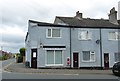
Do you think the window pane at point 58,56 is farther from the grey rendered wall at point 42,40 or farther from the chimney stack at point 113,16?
the chimney stack at point 113,16

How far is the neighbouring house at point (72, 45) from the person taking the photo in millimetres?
29812

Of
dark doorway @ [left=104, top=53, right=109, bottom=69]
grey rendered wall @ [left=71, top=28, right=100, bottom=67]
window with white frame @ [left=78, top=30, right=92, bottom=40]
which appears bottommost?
dark doorway @ [left=104, top=53, right=109, bottom=69]

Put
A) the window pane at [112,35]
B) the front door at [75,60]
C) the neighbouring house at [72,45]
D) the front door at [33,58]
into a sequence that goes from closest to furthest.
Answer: the neighbouring house at [72,45], the front door at [33,58], the front door at [75,60], the window pane at [112,35]

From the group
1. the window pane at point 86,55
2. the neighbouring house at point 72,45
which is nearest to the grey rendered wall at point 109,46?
the neighbouring house at point 72,45

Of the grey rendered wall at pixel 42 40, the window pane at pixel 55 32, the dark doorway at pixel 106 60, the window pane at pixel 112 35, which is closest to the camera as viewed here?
the grey rendered wall at pixel 42 40

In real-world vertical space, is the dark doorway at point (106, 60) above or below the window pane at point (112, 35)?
below

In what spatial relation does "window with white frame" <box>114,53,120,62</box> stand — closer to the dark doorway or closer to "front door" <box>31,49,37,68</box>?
the dark doorway

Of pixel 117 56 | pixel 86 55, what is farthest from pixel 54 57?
pixel 117 56

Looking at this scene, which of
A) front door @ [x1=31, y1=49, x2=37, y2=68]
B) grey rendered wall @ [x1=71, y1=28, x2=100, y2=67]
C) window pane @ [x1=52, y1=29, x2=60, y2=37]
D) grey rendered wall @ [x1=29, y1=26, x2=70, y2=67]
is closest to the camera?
grey rendered wall @ [x1=29, y1=26, x2=70, y2=67]

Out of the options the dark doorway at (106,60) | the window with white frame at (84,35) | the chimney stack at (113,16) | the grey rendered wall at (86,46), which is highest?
the chimney stack at (113,16)

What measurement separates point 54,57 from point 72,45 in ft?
9.29

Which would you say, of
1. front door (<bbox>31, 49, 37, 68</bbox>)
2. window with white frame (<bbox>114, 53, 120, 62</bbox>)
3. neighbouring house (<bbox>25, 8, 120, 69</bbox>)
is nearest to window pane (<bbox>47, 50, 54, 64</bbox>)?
neighbouring house (<bbox>25, 8, 120, 69</bbox>)

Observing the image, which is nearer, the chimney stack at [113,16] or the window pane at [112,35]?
the window pane at [112,35]

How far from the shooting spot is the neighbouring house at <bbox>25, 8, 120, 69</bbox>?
97.8 ft
